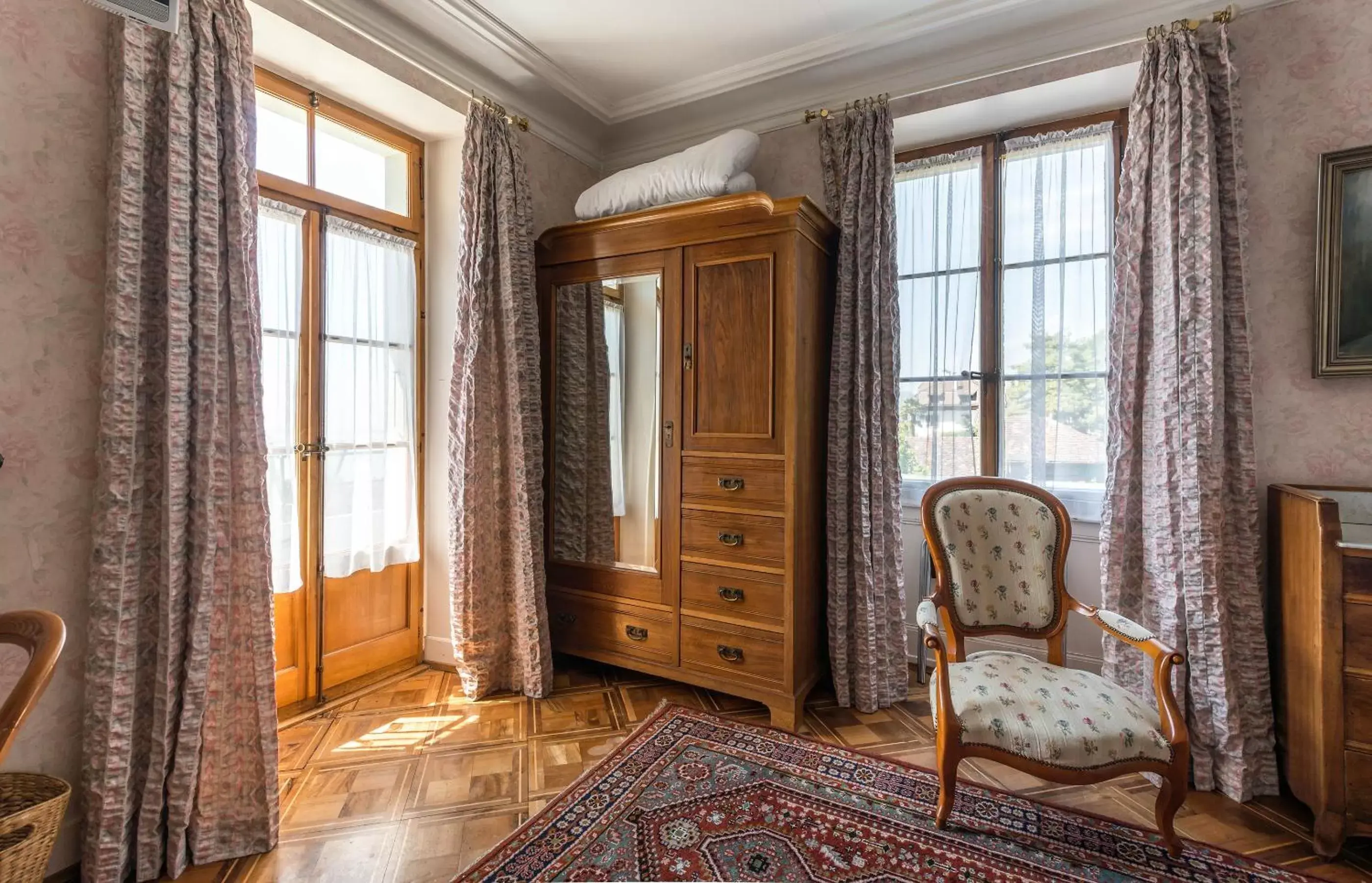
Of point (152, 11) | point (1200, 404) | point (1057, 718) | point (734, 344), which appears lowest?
point (1057, 718)

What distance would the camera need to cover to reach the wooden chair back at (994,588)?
2070 mm

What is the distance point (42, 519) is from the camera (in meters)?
1.53

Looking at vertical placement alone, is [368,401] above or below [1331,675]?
above

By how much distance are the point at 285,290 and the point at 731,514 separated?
6.52 ft

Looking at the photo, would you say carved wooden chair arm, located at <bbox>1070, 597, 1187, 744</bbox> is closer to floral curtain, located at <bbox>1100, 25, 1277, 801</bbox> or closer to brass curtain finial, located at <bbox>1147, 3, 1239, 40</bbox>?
floral curtain, located at <bbox>1100, 25, 1277, 801</bbox>

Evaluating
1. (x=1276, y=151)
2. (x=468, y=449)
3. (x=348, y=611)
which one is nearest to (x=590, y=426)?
(x=468, y=449)

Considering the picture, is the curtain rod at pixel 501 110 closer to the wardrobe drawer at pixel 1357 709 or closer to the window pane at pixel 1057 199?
the window pane at pixel 1057 199

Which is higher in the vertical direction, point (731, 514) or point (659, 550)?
point (731, 514)

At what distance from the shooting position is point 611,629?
2.75 metres

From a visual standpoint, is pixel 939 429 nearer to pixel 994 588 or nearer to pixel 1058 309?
pixel 1058 309

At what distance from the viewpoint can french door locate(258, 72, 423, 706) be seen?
236 centimetres

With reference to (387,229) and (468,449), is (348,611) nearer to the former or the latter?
(468,449)

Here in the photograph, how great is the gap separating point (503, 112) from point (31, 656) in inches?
98.1

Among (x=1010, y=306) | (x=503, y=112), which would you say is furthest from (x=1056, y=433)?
(x=503, y=112)
